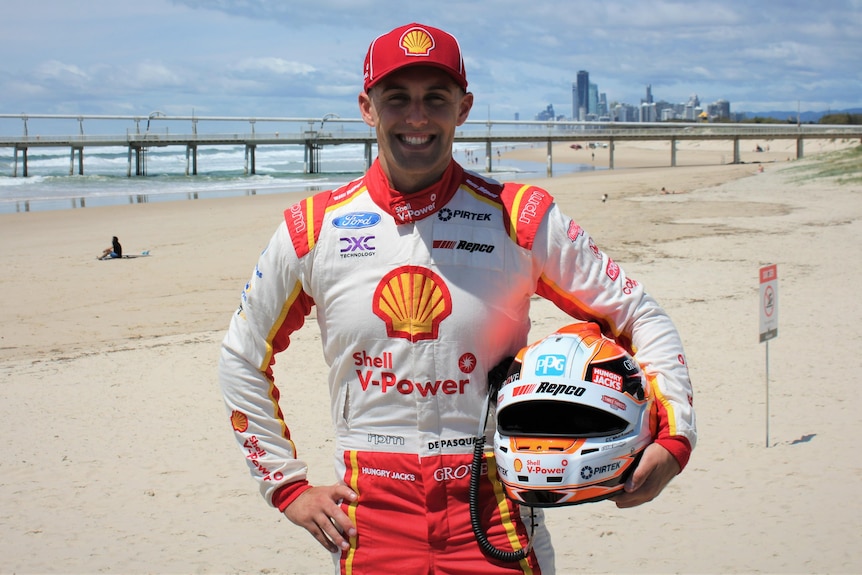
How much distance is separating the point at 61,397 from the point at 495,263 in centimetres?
668

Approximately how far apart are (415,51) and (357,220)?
46 cm

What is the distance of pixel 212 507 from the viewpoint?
5543mm

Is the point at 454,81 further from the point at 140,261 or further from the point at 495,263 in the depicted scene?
the point at 140,261

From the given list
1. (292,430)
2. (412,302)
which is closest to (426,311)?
(412,302)

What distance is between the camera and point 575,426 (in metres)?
2.12

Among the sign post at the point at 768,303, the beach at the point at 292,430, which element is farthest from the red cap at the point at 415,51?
the sign post at the point at 768,303

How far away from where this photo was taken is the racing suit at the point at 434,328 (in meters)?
2.19

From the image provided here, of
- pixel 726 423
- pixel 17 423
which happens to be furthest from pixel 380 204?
pixel 17 423

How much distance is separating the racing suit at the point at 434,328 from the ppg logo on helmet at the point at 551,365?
6.6 inches

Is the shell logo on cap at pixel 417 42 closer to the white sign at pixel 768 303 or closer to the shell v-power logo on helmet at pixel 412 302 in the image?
the shell v-power logo on helmet at pixel 412 302

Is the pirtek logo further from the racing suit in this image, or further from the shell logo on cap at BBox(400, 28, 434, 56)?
the shell logo on cap at BBox(400, 28, 434, 56)

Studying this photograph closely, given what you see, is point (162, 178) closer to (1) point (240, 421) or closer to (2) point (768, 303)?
(2) point (768, 303)

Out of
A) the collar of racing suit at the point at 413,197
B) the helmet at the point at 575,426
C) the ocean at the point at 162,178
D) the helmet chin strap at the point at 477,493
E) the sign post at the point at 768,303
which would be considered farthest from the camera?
the ocean at the point at 162,178

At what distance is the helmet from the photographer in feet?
6.72
